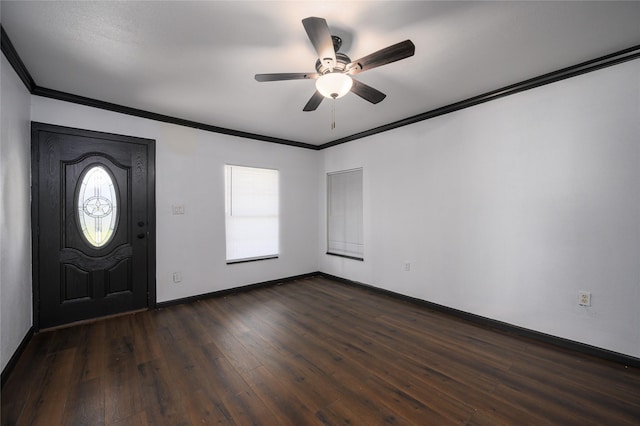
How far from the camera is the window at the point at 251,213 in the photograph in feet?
14.0

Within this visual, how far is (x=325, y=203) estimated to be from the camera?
17.1ft

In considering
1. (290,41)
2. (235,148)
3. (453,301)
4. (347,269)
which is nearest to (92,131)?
(235,148)

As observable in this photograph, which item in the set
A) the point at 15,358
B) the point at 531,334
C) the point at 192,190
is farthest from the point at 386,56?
the point at 15,358

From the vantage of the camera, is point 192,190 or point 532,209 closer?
point 532,209

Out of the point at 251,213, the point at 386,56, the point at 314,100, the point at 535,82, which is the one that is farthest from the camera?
the point at 251,213

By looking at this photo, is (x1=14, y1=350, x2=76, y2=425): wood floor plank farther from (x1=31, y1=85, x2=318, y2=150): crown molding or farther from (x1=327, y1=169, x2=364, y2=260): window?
(x1=327, y1=169, x2=364, y2=260): window

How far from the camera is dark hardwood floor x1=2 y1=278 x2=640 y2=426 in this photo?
1.71 m

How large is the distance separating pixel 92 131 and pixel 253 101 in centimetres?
194

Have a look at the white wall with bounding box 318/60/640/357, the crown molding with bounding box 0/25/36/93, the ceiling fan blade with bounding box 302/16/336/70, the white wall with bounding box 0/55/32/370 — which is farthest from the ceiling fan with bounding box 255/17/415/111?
the white wall with bounding box 0/55/32/370

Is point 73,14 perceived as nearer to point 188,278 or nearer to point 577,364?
point 188,278

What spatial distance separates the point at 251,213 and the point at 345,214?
1.67 metres

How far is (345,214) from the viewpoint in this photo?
193 inches

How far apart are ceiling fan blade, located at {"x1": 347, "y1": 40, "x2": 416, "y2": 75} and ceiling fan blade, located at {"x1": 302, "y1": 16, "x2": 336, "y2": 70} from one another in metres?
0.17

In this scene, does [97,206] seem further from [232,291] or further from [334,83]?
[334,83]
